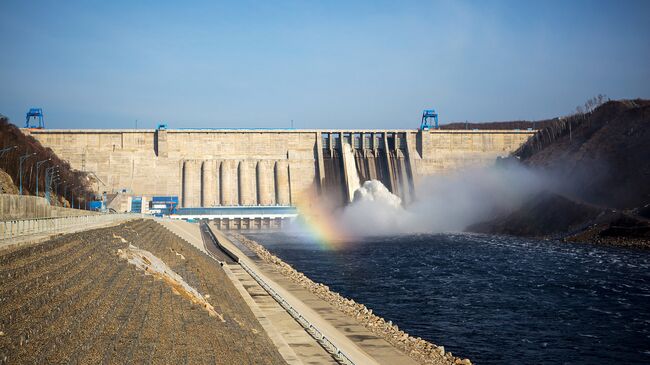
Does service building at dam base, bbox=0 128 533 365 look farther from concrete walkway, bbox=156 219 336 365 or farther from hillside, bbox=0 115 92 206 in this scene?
hillside, bbox=0 115 92 206

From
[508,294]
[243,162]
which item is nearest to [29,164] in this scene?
[243,162]

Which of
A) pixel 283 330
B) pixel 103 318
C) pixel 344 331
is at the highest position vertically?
pixel 103 318

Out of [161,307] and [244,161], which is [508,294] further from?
[244,161]

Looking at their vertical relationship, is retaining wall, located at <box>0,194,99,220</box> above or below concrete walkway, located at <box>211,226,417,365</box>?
above

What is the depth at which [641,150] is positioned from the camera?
9288 centimetres

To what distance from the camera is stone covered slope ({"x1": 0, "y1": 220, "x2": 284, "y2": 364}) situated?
562 inches

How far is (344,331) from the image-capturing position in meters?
26.2

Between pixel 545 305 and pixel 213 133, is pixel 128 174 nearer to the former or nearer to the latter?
pixel 213 133

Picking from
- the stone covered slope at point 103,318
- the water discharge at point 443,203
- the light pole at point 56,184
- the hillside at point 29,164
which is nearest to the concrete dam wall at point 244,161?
the water discharge at point 443,203

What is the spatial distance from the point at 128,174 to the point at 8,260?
344 ft

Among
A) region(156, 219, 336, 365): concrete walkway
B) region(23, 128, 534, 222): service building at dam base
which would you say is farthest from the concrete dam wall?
region(156, 219, 336, 365): concrete walkway

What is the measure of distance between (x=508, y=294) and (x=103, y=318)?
29.8m

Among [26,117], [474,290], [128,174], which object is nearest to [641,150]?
[474,290]

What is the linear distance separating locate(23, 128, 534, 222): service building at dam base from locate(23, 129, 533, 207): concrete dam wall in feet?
0.63
